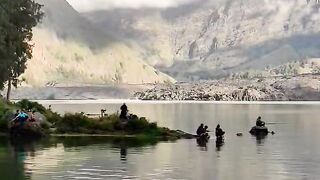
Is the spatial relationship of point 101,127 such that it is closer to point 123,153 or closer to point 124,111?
point 124,111

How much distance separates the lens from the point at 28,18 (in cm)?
7156

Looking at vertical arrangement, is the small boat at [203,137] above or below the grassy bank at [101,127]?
below

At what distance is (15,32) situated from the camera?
65625 mm

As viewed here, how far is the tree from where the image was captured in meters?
62.2

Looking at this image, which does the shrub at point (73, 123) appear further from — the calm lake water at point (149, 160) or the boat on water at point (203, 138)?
the boat on water at point (203, 138)

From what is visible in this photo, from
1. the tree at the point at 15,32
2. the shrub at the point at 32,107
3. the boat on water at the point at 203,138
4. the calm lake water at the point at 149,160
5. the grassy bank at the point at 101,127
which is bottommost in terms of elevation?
the calm lake water at the point at 149,160

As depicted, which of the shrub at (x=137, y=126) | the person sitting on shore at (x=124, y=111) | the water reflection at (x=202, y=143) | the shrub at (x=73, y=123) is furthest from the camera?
the shrub at (x=137, y=126)

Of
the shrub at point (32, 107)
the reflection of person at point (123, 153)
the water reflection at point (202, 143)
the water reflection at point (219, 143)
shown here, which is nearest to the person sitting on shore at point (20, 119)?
the reflection of person at point (123, 153)

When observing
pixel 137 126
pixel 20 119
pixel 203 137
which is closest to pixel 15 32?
pixel 137 126

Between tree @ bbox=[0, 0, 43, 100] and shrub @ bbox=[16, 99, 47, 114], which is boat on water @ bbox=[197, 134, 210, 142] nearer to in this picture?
shrub @ bbox=[16, 99, 47, 114]

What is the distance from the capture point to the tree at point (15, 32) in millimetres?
62181

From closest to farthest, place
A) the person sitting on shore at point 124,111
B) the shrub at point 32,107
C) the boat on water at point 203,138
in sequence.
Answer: the person sitting on shore at point 124,111 < the boat on water at point 203,138 < the shrub at point 32,107

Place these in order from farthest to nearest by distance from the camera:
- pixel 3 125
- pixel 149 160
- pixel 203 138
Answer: pixel 203 138 → pixel 3 125 → pixel 149 160

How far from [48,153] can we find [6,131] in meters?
14.7
